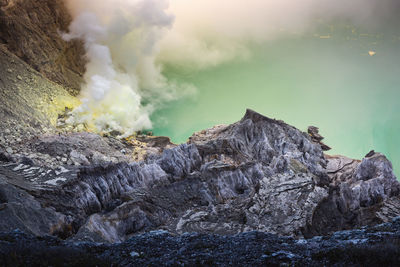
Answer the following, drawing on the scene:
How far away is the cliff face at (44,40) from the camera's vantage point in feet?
187

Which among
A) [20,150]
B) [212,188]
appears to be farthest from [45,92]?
[212,188]

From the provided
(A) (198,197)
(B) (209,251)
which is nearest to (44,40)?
(A) (198,197)

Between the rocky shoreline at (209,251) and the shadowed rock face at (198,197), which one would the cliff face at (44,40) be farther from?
the rocky shoreline at (209,251)

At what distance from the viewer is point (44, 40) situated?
62062 millimetres

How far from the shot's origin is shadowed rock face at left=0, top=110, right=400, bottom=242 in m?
24.1

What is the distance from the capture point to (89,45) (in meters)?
64.6

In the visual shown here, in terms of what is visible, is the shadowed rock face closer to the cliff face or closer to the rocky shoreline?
the rocky shoreline

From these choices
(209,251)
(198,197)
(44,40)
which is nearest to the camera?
(209,251)

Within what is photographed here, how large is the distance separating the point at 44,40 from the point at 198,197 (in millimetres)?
50172

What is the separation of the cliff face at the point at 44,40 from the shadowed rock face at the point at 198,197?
Answer: 34.8 m

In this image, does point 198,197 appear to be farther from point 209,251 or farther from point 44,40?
point 44,40

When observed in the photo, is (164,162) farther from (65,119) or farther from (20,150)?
(65,119)

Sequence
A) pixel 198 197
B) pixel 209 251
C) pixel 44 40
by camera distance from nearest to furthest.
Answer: pixel 209 251 → pixel 198 197 → pixel 44 40

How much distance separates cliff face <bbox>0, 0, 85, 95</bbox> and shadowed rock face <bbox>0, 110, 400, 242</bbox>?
34789 millimetres
